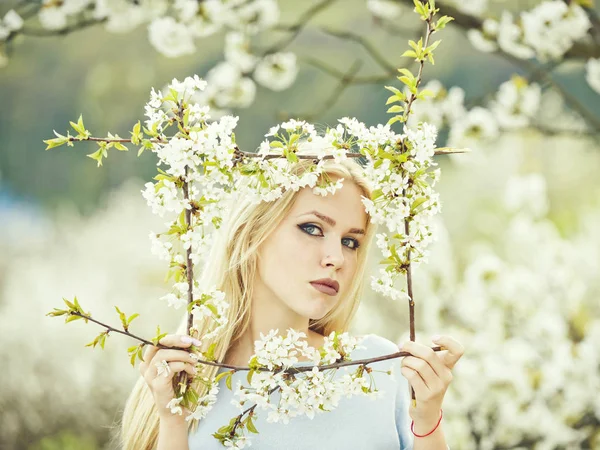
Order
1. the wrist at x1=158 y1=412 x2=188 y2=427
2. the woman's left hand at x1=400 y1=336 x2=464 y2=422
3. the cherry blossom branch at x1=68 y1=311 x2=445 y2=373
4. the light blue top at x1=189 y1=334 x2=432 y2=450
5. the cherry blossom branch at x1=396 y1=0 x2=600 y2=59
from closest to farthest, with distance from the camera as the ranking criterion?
the cherry blossom branch at x1=68 y1=311 x2=445 y2=373 → the woman's left hand at x1=400 y1=336 x2=464 y2=422 → the wrist at x1=158 y1=412 x2=188 y2=427 → the light blue top at x1=189 y1=334 x2=432 y2=450 → the cherry blossom branch at x1=396 y1=0 x2=600 y2=59

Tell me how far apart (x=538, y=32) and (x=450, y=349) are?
1587 millimetres

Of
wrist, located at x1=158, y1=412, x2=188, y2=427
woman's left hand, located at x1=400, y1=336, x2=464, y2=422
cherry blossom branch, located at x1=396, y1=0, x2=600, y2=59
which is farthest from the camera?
cherry blossom branch, located at x1=396, y1=0, x2=600, y2=59

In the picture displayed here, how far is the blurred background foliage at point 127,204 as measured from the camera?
2.28m

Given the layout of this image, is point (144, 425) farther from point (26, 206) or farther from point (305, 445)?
point (26, 206)

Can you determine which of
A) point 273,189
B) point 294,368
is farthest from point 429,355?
point 273,189

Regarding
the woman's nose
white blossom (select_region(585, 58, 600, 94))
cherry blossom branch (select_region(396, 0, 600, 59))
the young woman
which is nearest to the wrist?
the young woman

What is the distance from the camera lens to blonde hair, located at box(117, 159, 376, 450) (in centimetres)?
127

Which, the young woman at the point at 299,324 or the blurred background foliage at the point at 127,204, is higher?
the young woman at the point at 299,324

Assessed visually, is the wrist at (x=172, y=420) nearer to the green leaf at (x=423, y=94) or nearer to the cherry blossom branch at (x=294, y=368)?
the cherry blossom branch at (x=294, y=368)

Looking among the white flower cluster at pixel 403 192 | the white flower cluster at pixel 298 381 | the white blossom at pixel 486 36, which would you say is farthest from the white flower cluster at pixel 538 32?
the white flower cluster at pixel 298 381

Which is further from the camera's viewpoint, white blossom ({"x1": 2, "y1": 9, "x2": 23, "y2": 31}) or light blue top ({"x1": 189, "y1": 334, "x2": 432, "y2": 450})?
white blossom ({"x1": 2, "y1": 9, "x2": 23, "y2": 31})

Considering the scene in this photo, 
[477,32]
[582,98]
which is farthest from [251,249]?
[582,98]

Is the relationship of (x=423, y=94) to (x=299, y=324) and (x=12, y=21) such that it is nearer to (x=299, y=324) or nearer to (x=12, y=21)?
(x=299, y=324)

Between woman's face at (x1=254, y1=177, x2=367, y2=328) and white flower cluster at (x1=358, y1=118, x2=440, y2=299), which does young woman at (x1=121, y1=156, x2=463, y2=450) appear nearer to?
woman's face at (x1=254, y1=177, x2=367, y2=328)
